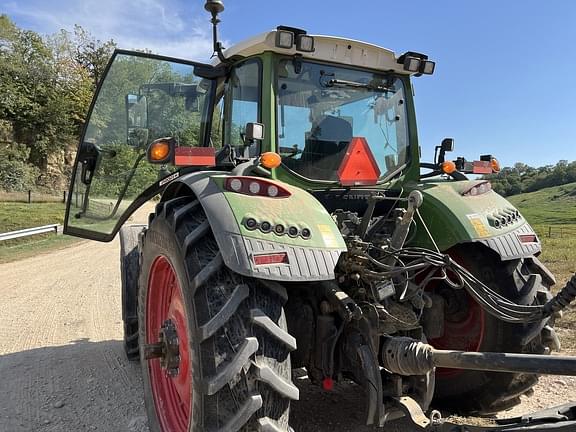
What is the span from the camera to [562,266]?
877 cm

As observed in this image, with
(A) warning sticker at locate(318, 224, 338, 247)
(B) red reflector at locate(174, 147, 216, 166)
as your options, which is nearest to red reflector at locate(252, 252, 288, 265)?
(A) warning sticker at locate(318, 224, 338, 247)

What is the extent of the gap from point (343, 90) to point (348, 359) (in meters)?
1.87

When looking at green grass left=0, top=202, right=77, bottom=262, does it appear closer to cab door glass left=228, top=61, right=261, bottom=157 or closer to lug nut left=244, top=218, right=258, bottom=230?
cab door glass left=228, top=61, right=261, bottom=157

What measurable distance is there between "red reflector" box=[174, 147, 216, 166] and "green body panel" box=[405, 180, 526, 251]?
1.43 m

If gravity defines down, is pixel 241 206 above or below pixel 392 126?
below

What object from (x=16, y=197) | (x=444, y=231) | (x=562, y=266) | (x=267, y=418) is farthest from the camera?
(x=16, y=197)

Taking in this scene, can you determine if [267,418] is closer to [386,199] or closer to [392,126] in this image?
[386,199]

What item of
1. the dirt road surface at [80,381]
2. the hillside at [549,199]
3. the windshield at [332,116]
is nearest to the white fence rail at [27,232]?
the dirt road surface at [80,381]

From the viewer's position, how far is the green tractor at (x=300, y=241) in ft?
7.50

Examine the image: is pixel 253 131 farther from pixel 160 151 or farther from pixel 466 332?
pixel 466 332

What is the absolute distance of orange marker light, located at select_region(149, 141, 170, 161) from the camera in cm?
A: 296

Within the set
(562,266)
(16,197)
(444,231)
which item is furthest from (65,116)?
(444,231)

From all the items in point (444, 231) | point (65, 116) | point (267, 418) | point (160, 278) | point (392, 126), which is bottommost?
point (267, 418)

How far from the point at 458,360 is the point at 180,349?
4.89 feet
